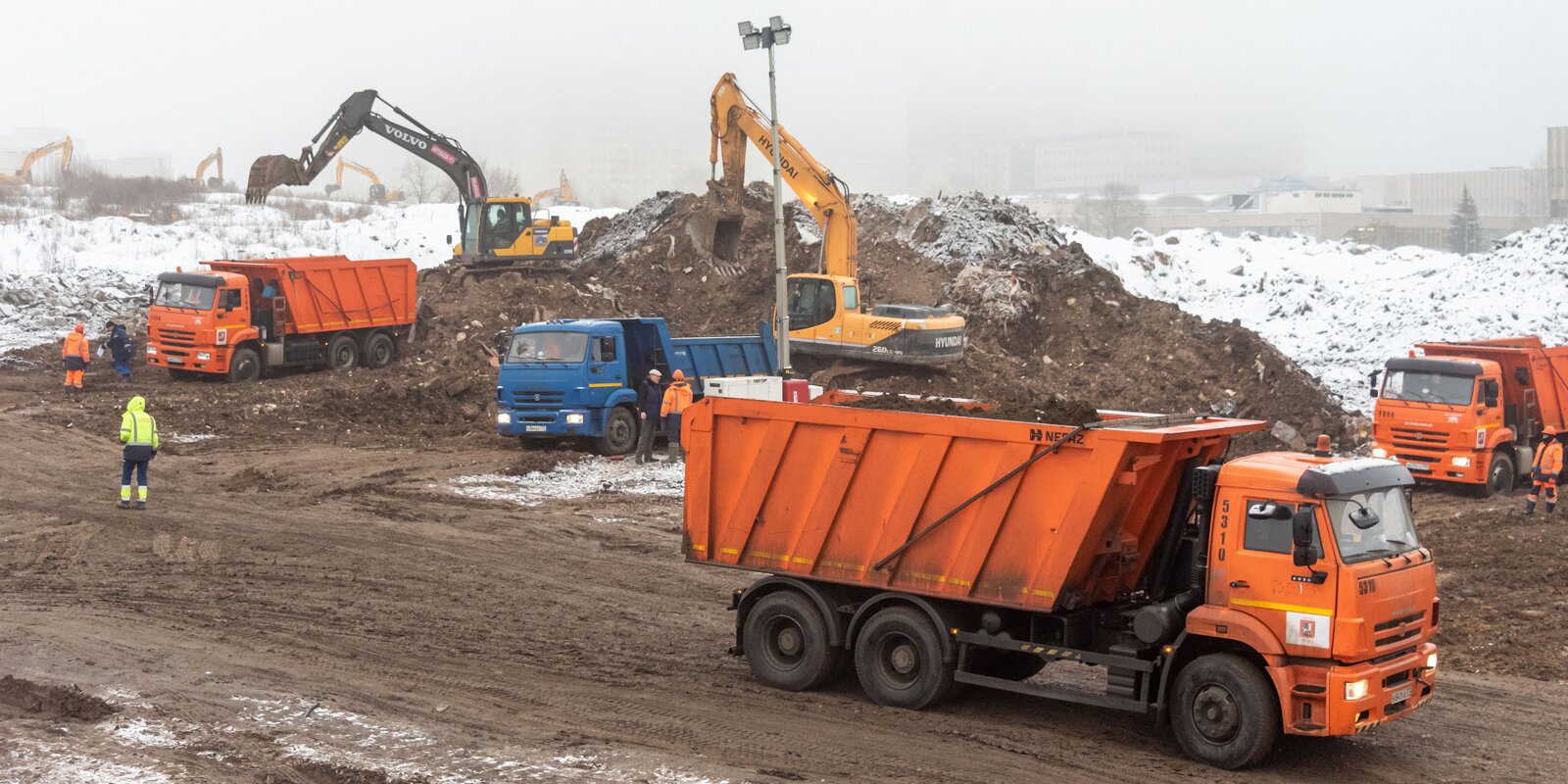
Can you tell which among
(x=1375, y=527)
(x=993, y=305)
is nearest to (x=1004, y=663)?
(x=1375, y=527)

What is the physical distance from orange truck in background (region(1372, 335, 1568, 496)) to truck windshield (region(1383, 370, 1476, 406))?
2 cm

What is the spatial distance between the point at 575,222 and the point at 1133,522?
5383 centimetres

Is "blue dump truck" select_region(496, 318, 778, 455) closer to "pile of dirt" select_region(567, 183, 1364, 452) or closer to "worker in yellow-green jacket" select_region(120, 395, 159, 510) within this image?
"worker in yellow-green jacket" select_region(120, 395, 159, 510)

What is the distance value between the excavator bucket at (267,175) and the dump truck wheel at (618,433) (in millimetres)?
15044

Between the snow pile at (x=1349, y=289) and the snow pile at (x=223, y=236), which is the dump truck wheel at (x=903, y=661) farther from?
the snow pile at (x=223, y=236)

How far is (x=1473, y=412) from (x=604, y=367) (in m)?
14.1

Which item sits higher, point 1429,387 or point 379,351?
point 379,351

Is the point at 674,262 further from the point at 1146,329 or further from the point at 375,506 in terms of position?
the point at 375,506

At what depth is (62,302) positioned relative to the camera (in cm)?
3800

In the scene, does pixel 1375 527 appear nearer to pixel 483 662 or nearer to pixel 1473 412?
pixel 483 662

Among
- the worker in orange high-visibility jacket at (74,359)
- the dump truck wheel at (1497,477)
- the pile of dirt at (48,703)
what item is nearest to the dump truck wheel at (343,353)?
the worker in orange high-visibility jacket at (74,359)

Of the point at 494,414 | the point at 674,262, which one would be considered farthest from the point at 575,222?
the point at 494,414

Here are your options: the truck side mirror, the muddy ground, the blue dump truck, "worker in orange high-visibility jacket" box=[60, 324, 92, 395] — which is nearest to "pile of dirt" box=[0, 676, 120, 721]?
the muddy ground

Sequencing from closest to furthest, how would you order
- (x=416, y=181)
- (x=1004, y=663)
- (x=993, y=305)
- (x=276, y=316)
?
(x=1004, y=663)
(x=276, y=316)
(x=993, y=305)
(x=416, y=181)
